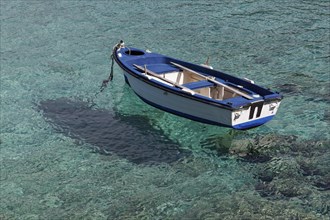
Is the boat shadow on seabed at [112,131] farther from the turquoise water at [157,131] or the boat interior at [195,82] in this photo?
the boat interior at [195,82]

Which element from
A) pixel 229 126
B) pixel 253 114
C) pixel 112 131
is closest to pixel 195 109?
pixel 229 126

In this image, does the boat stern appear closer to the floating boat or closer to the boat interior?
the floating boat

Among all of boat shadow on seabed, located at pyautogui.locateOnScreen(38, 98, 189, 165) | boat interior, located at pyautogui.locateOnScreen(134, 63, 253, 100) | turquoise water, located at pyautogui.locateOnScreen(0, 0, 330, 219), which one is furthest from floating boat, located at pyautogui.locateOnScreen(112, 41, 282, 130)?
boat shadow on seabed, located at pyautogui.locateOnScreen(38, 98, 189, 165)

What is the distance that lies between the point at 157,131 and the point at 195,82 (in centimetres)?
246

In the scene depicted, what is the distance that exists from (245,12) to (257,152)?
1716 cm

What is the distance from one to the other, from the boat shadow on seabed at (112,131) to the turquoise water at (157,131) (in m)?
0.06

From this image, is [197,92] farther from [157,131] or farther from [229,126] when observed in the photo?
[229,126]

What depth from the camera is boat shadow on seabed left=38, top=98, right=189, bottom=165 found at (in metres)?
17.1

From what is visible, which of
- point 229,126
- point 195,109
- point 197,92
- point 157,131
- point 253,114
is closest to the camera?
point 253,114

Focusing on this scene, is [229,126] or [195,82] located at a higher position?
[195,82]

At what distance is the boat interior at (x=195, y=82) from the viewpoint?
1773cm

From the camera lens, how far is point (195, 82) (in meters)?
18.6

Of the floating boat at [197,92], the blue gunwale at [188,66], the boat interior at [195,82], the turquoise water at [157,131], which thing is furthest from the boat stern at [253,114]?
the turquoise water at [157,131]

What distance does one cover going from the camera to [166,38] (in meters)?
27.9
